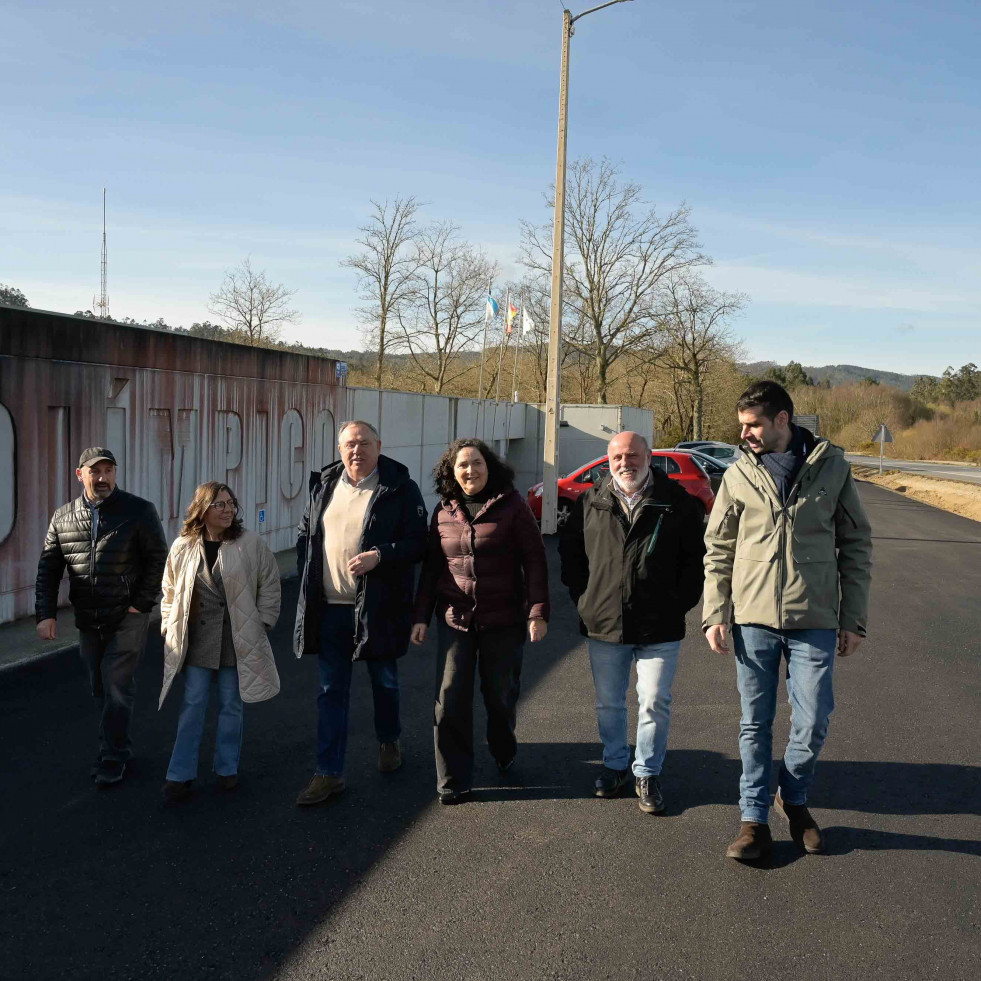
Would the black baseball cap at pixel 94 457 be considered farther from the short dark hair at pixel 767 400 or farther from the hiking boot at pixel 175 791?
the short dark hair at pixel 767 400

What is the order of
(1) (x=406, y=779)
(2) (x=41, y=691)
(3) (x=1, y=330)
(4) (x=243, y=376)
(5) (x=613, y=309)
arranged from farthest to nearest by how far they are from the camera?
(5) (x=613, y=309)
(4) (x=243, y=376)
(3) (x=1, y=330)
(2) (x=41, y=691)
(1) (x=406, y=779)

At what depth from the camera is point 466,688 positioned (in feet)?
15.1

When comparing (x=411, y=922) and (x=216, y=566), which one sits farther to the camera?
(x=216, y=566)

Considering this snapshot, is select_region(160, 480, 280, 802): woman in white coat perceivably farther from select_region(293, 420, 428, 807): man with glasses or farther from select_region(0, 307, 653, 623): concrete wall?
select_region(0, 307, 653, 623): concrete wall

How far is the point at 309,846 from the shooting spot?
398 cm

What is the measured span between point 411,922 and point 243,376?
945 centimetres

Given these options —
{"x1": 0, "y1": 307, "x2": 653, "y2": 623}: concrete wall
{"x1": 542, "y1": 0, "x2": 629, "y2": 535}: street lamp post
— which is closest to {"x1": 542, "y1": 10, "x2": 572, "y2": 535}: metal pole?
{"x1": 542, "y1": 0, "x2": 629, "y2": 535}: street lamp post

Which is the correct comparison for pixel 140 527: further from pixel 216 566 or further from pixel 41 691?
pixel 41 691

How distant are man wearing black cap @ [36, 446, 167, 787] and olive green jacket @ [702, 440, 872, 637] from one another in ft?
10.1

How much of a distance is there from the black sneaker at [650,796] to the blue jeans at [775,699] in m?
0.47

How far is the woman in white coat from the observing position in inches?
179

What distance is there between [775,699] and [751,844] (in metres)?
0.62

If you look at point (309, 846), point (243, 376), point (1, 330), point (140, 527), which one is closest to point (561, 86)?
point (243, 376)

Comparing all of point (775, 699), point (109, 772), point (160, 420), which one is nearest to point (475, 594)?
point (775, 699)
